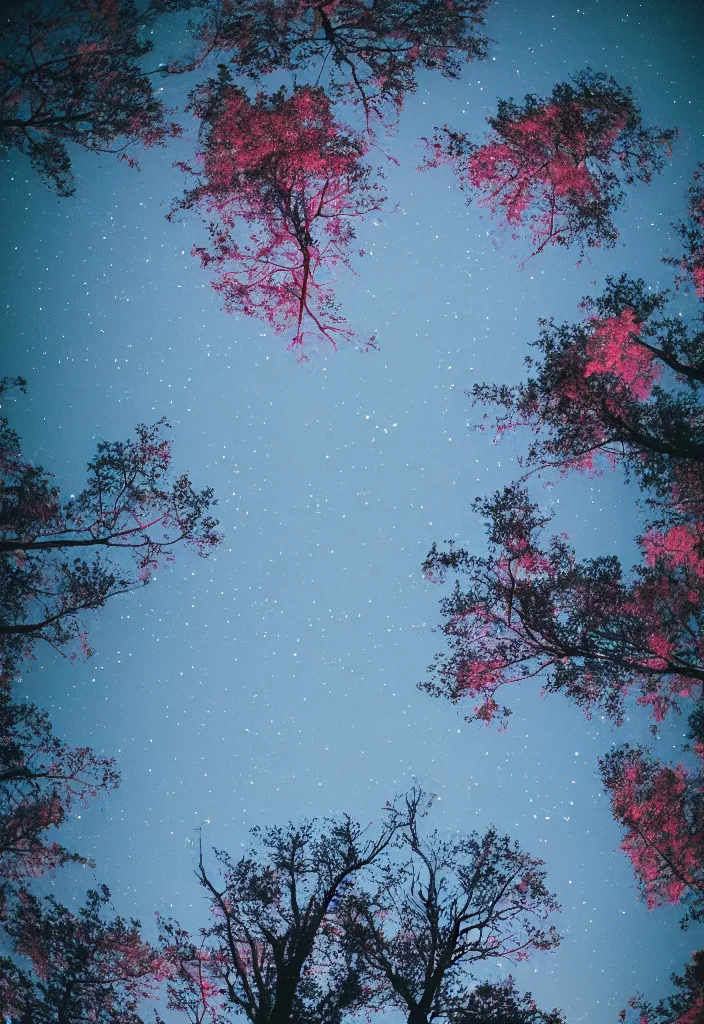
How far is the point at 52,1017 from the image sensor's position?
20.5 ft

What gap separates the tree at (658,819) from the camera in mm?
6309

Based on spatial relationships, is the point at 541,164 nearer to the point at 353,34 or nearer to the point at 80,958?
the point at 353,34

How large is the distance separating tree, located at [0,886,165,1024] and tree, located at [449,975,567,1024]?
3.29 metres

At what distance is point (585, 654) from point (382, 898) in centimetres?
351

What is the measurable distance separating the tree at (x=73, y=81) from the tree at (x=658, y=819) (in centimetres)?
852

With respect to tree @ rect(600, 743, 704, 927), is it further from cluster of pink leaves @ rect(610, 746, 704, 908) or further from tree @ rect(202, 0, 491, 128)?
tree @ rect(202, 0, 491, 128)

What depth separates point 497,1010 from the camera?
6004mm

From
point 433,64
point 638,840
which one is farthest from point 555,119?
point 638,840

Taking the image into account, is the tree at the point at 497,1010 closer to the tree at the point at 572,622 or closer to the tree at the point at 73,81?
the tree at the point at 572,622

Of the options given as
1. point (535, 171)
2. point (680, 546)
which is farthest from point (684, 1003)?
point (535, 171)

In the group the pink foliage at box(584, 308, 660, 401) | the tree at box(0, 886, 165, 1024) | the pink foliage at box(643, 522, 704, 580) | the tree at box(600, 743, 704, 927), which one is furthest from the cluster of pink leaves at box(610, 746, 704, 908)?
the tree at box(0, 886, 165, 1024)

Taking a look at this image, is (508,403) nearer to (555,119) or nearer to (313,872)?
(555,119)

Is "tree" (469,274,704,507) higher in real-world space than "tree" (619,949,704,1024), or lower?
higher

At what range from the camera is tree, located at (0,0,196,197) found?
5.81 meters
